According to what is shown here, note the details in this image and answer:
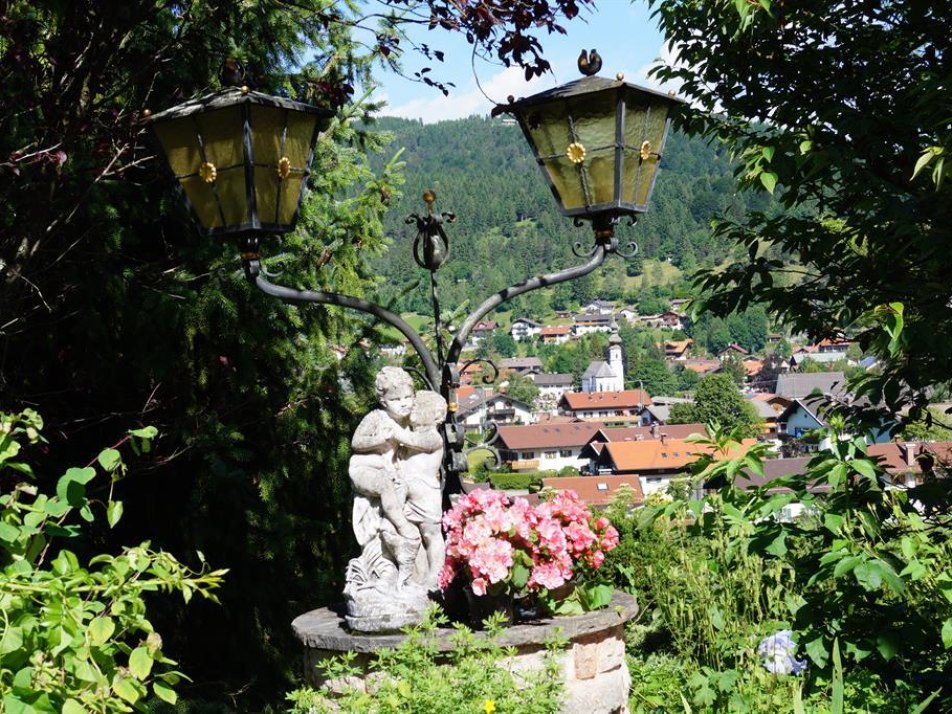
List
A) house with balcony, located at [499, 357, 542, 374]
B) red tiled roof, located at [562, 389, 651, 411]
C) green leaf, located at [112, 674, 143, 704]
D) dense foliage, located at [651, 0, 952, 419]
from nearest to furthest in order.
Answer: green leaf, located at [112, 674, 143, 704] < dense foliage, located at [651, 0, 952, 419] < red tiled roof, located at [562, 389, 651, 411] < house with balcony, located at [499, 357, 542, 374]

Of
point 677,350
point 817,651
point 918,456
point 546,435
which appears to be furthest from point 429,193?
point 677,350

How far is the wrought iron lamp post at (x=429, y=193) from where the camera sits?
340 centimetres

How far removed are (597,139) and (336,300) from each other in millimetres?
1062

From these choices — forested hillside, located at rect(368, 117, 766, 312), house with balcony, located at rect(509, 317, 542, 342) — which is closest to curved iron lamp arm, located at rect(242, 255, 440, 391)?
forested hillside, located at rect(368, 117, 766, 312)

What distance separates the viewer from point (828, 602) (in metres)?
3.03

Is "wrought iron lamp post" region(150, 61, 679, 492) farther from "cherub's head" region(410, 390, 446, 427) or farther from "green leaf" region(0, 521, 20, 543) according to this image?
"green leaf" region(0, 521, 20, 543)

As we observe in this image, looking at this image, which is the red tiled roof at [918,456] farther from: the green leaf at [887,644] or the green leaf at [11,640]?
the green leaf at [11,640]

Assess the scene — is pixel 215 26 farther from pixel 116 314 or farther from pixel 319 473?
pixel 319 473

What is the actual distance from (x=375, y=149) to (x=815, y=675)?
5.10 m

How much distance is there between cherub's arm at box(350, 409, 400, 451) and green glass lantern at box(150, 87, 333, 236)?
29.9 inches

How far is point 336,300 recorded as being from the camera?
3559 mm

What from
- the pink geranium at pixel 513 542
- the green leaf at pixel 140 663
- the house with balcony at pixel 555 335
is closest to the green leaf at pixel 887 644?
the pink geranium at pixel 513 542

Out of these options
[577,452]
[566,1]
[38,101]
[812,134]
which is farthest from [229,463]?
[577,452]

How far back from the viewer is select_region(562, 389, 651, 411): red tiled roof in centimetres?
11050
